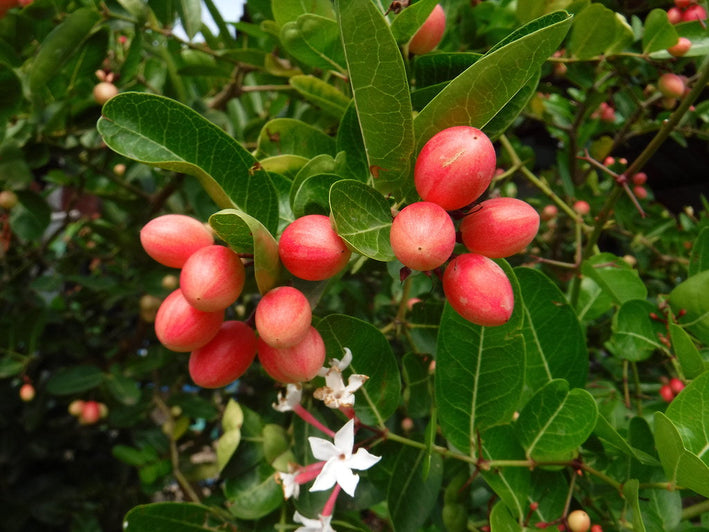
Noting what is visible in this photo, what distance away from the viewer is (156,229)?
595mm

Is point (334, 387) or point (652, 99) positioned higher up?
point (334, 387)

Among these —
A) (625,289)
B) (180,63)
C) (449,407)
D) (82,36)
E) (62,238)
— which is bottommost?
(62,238)

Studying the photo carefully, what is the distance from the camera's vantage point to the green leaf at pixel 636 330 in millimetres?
920

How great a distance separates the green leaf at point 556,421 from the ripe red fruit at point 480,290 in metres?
0.22

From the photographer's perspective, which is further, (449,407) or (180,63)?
(180,63)

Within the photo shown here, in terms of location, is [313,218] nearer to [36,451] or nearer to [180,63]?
[180,63]

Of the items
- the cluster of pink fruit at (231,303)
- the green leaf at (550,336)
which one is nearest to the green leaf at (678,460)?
the green leaf at (550,336)

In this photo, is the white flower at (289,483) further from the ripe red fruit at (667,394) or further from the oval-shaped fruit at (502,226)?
the ripe red fruit at (667,394)

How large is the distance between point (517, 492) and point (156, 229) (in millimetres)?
594

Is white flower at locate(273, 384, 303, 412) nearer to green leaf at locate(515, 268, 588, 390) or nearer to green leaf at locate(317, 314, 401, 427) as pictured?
green leaf at locate(317, 314, 401, 427)

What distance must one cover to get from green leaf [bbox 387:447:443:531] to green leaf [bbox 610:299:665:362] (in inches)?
16.7

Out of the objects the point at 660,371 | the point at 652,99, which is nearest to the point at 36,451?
the point at 660,371

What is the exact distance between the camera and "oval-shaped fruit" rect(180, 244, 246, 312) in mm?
529

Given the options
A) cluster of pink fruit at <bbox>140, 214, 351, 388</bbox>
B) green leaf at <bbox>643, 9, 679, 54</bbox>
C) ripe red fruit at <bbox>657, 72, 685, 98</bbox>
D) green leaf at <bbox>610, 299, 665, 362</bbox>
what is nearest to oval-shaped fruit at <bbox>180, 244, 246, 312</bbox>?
cluster of pink fruit at <bbox>140, 214, 351, 388</bbox>
